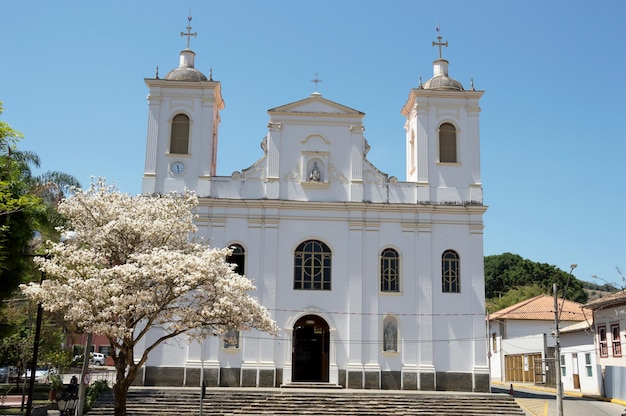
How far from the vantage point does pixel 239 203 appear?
2841 cm

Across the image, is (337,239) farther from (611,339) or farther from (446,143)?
(611,339)

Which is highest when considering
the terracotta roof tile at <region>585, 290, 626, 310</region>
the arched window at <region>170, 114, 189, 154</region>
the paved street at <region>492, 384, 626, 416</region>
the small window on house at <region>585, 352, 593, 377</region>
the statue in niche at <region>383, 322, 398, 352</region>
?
the arched window at <region>170, 114, 189, 154</region>

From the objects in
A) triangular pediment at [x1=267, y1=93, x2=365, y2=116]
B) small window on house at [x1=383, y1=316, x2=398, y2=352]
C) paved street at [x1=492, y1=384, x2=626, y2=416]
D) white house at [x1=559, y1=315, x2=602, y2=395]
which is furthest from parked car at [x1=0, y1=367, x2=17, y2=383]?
white house at [x1=559, y1=315, x2=602, y2=395]

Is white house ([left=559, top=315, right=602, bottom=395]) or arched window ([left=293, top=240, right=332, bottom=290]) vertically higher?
arched window ([left=293, top=240, right=332, bottom=290])

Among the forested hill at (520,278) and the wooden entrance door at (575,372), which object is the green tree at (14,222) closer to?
the wooden entrance door at (575,372)

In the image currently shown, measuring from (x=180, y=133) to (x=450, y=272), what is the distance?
13.1 metres

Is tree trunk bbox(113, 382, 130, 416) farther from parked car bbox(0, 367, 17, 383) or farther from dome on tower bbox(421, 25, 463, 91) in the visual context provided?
parked car bbox(0, 367, 17, 383)

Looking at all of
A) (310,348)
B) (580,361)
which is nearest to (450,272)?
(310,348)

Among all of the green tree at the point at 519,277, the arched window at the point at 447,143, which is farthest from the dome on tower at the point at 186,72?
the green tree at the point at 519,277

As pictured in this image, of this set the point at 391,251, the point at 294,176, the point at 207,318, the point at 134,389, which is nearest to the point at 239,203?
the point at 294,176

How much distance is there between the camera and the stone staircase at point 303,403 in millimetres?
24109

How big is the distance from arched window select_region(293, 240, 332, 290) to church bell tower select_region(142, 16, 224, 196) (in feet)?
16.0

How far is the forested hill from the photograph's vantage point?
6469 centimetres

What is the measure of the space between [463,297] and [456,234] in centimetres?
268
